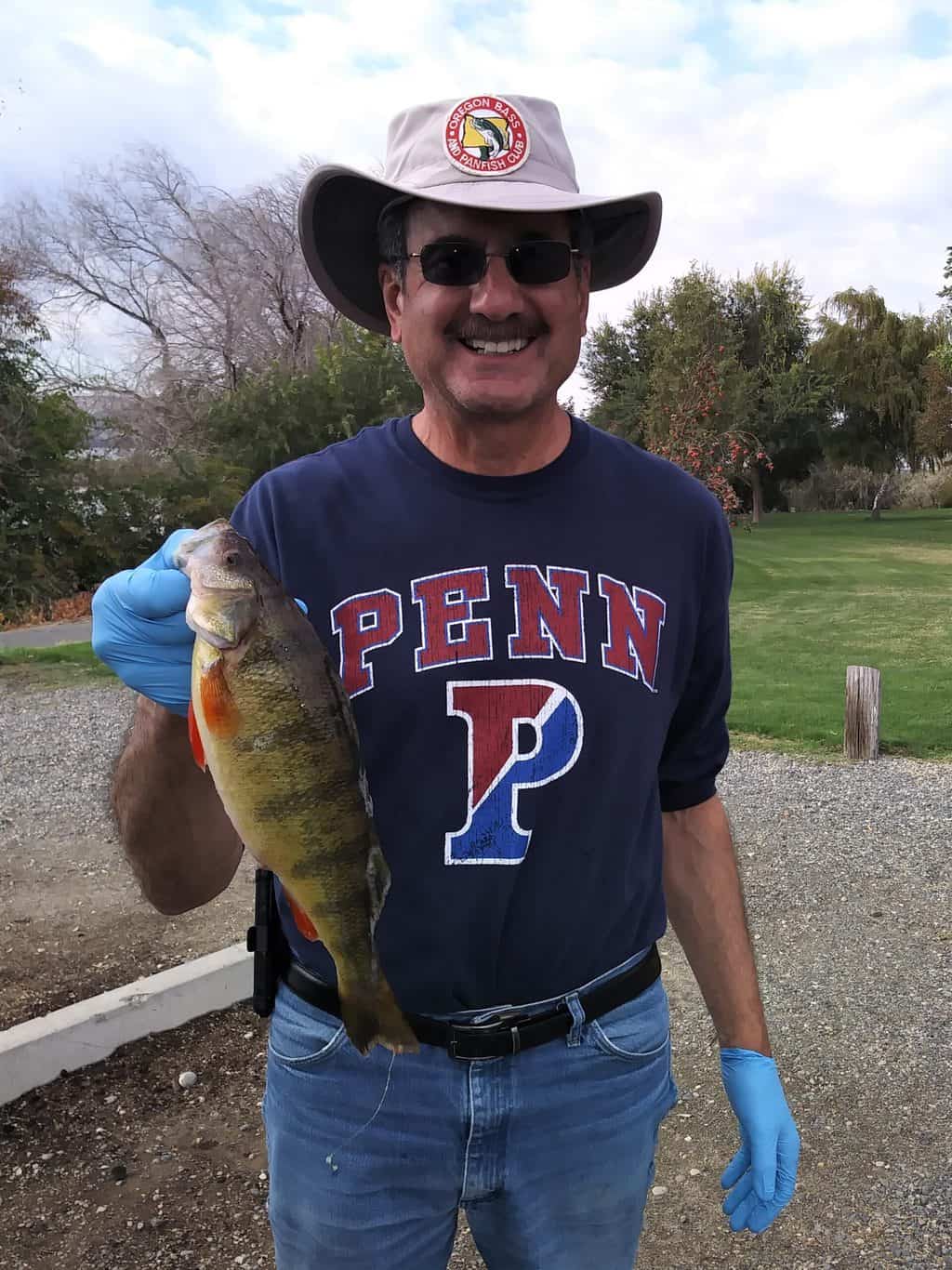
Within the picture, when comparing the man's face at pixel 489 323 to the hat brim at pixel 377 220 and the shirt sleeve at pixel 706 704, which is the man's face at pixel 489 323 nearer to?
the hat brim at pixel 377 220

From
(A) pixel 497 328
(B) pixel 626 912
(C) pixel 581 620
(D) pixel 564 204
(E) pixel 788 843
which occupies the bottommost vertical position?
(E) pixel 788 843

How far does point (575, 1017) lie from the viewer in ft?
5.82

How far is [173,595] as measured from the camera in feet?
5.48

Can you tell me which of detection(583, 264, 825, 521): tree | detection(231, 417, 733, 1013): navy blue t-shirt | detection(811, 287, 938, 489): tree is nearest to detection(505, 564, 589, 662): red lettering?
detection(231, 417, 733, 1013): navy blue t-shirt

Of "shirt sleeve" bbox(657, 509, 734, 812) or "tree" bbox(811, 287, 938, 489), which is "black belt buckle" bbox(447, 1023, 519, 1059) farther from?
"tree" bbox(811, 287, 938, 489)

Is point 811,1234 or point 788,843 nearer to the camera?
point 811,1234

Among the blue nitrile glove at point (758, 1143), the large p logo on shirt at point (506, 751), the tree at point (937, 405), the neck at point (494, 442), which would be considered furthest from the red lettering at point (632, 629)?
the tree at point (937, 405)

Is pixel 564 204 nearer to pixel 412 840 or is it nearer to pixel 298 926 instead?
pixel 412 840

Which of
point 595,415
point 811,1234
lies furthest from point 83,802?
point 595,415

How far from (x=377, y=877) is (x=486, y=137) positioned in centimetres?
130

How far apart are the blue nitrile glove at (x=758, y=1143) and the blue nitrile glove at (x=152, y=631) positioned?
1.40 meters

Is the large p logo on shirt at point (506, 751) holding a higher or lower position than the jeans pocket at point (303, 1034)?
higher

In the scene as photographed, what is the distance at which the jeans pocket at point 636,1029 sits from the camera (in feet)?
5.93

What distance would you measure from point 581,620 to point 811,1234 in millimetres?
2499
